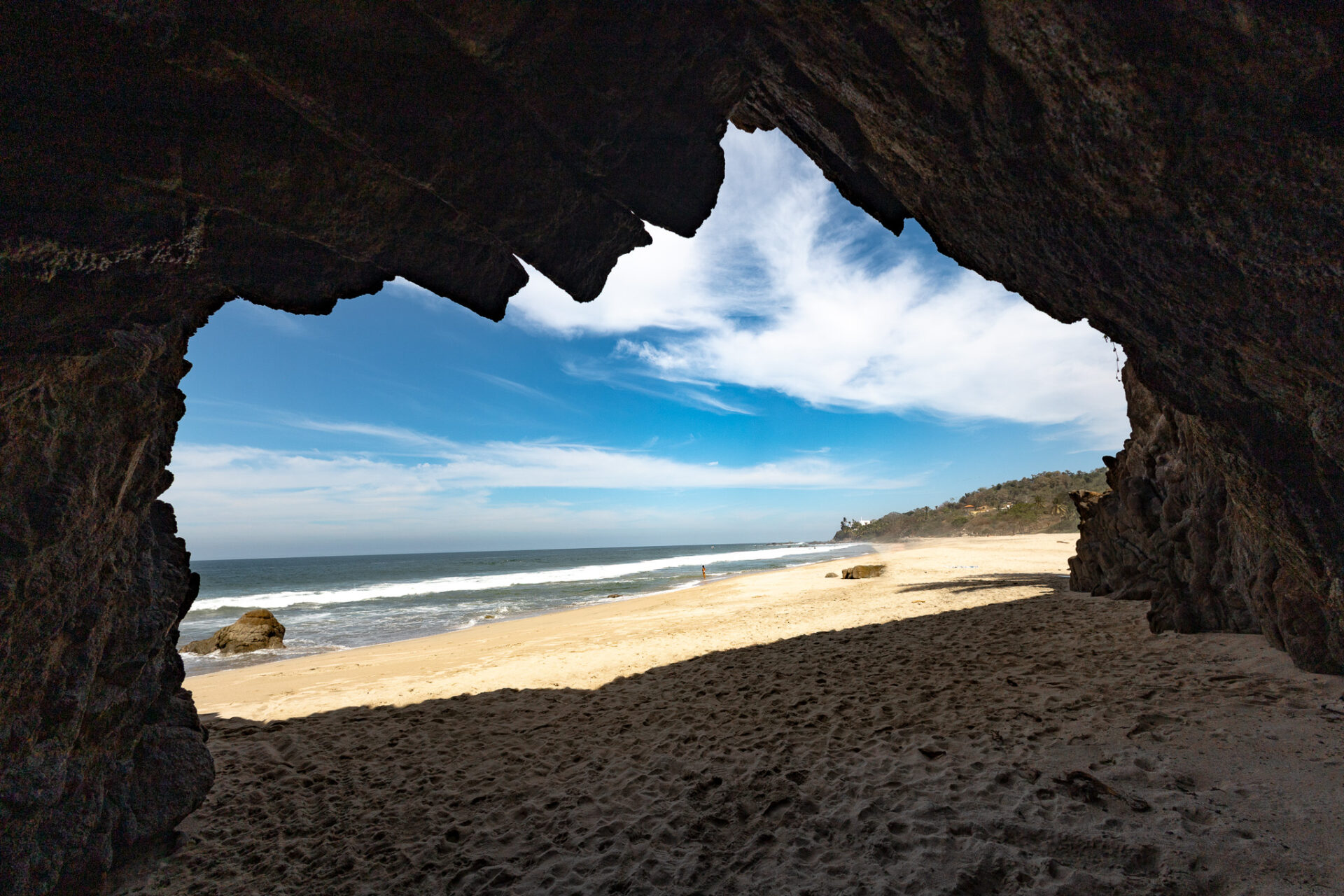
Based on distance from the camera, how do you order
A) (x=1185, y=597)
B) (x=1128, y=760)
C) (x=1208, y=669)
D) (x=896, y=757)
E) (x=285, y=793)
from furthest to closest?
(x=1185, y=597) < (x=1208, y=669) < (x=285, y=793) < (x=896, y=757) < (x=1128, y=760)

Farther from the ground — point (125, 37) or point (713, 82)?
point (713, 82)

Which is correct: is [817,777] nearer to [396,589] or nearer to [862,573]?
[862,573]

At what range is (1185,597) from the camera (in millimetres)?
7527

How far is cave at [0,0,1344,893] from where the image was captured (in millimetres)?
3016

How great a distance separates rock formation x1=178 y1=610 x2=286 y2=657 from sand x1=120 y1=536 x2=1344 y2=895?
873 cm

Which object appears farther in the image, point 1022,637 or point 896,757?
point 1022,637

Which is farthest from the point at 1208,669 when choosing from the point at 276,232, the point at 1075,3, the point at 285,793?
the point at 276,232

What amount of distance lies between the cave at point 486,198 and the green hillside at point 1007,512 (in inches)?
1802

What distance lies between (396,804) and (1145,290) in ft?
26.7

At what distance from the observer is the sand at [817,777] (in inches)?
131

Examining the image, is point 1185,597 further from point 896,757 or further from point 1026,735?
point 896,757

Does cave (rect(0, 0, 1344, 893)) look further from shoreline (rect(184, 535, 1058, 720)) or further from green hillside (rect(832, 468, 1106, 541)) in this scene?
green hillside (rect(832, 468, 1106, 541))

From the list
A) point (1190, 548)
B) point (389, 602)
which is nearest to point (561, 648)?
point (1190, 548)

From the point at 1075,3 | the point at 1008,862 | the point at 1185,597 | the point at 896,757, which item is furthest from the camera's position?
the point at 1185,597
